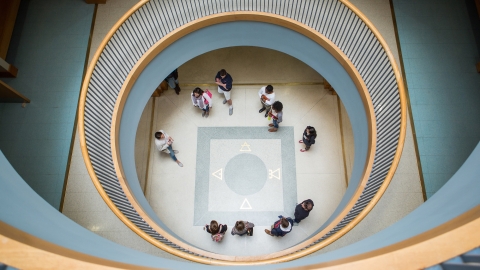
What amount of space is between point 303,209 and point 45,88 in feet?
18.0

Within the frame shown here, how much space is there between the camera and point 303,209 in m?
6.72

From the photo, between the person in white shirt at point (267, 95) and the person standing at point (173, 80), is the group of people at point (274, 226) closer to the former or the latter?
the person in white shirt at point (267, 95)

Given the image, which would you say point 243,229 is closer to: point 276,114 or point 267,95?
point 276,114

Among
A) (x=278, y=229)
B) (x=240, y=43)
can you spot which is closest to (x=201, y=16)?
(x=240, y=43)

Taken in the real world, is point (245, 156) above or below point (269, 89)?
below

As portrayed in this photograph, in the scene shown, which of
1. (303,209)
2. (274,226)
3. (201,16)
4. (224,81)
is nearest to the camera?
(201,16)

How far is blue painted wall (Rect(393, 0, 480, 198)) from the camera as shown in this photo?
541cm

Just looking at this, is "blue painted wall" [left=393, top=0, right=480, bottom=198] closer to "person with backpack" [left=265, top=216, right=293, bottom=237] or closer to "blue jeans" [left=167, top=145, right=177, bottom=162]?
"person with backpack" [left=265, top=216, right=293, bottom=237]

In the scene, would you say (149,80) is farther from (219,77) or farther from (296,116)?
(296,116)

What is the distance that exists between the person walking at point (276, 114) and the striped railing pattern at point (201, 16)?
180 cm

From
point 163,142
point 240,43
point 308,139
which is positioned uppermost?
point 240,43

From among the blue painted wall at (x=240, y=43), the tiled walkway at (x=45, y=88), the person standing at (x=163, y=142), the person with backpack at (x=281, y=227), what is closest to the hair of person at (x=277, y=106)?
the blue painted wall at (x=240, y=43)

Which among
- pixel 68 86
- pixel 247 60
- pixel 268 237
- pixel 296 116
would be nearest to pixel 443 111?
pixel 296 116

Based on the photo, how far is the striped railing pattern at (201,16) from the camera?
5152mm
